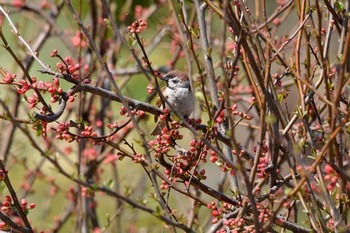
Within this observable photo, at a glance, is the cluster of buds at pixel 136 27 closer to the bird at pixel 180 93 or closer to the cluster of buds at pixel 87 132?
the cluster of buds at pixel 87 132

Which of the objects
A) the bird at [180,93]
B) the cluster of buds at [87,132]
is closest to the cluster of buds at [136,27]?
the cluster of buds at [87,132]

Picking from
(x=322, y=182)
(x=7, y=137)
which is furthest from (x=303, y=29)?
(x=7, y=137)

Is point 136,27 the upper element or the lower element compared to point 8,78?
upper

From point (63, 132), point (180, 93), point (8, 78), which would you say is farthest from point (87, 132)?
point (180, 93)

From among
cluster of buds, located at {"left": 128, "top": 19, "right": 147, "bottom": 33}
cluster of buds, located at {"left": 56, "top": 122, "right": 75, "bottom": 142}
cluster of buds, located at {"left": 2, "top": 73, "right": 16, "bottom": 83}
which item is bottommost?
cluster of buds, located at {"left": 56, "top": 122, "right": 75, "bottom": 142}

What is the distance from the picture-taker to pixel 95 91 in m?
2.62

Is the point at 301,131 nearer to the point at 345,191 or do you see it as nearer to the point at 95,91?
the point at 345,191

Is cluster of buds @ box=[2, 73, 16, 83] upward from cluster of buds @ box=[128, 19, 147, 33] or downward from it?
downward

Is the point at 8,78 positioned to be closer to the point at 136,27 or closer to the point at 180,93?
the point at 136,27

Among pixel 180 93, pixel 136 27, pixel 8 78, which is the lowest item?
pixel 8 78

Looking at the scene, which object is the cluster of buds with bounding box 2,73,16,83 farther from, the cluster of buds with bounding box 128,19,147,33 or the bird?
the bird

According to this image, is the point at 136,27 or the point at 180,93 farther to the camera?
the point at 180,93

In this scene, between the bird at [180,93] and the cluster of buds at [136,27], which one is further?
the bird at [180,93]

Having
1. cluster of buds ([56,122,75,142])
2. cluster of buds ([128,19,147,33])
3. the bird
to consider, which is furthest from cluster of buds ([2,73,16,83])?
the bird
